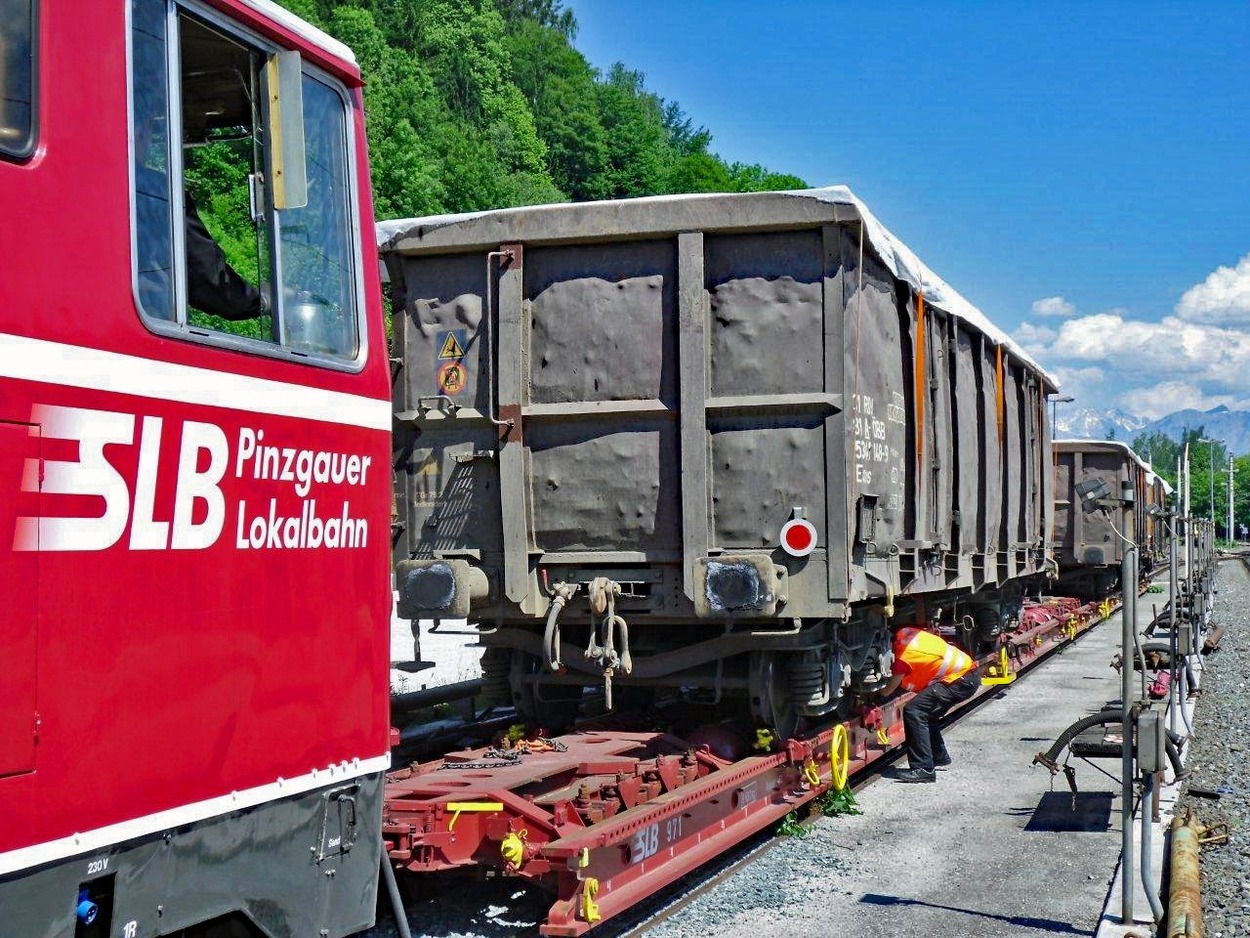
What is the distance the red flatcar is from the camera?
3160mm

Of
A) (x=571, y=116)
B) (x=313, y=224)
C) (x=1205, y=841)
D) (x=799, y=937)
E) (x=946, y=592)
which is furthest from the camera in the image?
(x=571, y=116)

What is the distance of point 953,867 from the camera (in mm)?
7887

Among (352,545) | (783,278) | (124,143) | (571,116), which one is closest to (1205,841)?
(783,278)

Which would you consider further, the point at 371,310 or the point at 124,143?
the point at 371,310

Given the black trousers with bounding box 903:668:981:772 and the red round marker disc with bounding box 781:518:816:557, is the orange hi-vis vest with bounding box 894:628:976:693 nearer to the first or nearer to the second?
the black trousers with bounding box 903:668:981:772

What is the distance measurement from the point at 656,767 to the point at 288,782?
348cm

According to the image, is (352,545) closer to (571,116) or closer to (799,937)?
(799,937)

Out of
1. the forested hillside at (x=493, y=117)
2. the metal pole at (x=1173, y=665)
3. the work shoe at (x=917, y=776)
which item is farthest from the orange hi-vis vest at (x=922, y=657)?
the forested hillside at (x=493, y=117)

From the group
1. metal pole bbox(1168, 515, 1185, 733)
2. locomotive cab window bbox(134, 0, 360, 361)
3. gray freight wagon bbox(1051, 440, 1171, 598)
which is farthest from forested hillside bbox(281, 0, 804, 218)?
locomotive cab window bbox(134, 0, 360, 361)

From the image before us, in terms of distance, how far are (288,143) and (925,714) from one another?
785cm

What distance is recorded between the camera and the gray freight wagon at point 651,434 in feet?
24.9

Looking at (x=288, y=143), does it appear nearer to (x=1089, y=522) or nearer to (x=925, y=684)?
(x=925, y=684)

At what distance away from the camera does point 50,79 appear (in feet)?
10.9

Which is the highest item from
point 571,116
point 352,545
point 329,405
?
point 571,116
